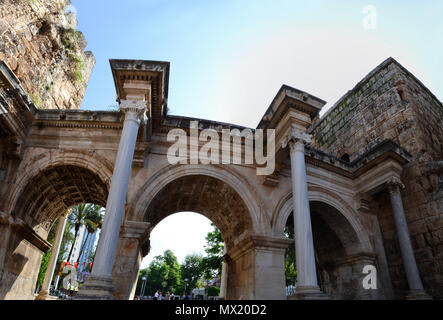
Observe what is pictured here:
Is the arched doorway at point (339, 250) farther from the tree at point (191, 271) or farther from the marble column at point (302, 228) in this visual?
the tree at point (191, 271)

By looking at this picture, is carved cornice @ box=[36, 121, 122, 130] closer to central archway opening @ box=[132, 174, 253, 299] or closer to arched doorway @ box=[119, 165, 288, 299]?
arched doorway @ box=[119, 165, 288, 299]

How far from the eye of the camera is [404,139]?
40.5 feet

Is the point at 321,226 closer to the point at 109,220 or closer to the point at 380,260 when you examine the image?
the point at 380,260

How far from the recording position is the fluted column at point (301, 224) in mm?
6715

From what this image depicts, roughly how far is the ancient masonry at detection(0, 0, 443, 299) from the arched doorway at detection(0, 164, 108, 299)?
0.15 feet

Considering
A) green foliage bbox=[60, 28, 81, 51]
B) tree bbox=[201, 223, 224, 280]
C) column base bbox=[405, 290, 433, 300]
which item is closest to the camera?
column base bbox=[405, 290, 433, 300]

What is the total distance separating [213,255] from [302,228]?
18.2 m

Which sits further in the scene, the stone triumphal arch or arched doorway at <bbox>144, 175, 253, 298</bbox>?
arched doorway at <bbox>144, 175, 253, 298</bbox>

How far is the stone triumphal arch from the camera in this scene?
732 cm

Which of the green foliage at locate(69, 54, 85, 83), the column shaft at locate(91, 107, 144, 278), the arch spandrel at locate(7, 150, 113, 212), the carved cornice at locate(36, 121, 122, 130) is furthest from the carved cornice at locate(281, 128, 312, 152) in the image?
the green foliage at locate(69, 54, 85, 83)

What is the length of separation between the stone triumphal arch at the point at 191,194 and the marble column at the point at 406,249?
3 centimetres
